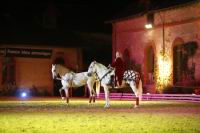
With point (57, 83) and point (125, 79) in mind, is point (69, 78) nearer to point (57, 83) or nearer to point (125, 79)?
point (125, 79)

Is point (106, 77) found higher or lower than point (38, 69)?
lower

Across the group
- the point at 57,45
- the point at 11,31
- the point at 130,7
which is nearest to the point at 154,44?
the point at 130,7

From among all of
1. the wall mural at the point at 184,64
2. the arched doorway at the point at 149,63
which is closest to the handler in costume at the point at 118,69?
the wall mural at the point at 184,64

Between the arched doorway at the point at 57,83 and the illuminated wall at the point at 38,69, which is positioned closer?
the illuminated wall at the point at 38,69

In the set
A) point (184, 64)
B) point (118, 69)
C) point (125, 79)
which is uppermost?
point (184, 64)

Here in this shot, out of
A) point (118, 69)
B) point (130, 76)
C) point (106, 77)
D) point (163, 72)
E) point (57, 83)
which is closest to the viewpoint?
point (118, 69)

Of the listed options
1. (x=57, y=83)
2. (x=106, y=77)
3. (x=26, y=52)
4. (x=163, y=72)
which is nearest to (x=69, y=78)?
(x=106, y=77)

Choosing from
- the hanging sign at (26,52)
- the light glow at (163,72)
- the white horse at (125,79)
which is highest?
the hanging sign at (26,52)

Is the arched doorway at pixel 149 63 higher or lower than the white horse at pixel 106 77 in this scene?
higher

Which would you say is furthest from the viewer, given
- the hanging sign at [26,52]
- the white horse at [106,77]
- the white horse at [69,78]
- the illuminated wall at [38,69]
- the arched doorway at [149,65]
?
the illuminated wall at [38,69]

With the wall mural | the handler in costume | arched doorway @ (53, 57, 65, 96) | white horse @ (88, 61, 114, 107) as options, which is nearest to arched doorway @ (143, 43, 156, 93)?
the wall mural

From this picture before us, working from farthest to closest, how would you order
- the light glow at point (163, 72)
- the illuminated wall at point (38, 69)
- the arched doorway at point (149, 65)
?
the illuminated wall at point (38, 69), the arched doorway at point (149, 65), the light glow at point (163, 72)

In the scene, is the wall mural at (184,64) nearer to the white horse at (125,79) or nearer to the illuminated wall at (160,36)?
the illuminated wall at (160,36)

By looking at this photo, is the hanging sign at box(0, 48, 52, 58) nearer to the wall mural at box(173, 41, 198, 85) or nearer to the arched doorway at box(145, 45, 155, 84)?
the arched doorway at box(145, 45, 155, 84)
